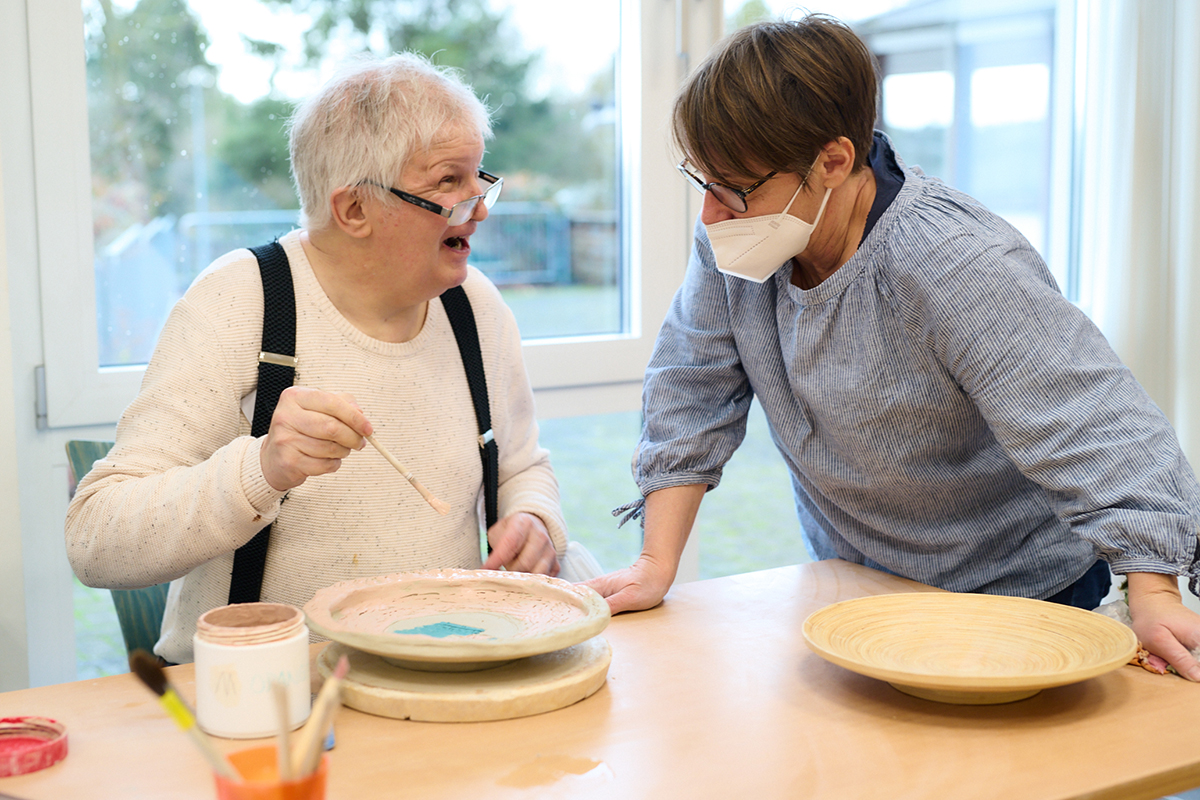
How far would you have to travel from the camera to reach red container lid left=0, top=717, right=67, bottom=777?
0.90m

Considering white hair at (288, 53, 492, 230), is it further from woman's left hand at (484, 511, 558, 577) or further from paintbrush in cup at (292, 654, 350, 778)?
paintbrush in cup at (292, 654, 350, 778)

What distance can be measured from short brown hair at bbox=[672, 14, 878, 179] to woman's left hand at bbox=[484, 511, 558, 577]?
0.62 m

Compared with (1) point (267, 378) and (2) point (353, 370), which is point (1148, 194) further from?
(1) point (267, 378)

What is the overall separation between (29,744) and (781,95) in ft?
3.52

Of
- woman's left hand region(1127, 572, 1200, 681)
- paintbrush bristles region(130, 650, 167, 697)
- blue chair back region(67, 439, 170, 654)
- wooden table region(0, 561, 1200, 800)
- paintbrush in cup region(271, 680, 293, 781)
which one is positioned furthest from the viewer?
blue chair back region(67, 439, 170, 654)

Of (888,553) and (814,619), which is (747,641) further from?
(888,553)

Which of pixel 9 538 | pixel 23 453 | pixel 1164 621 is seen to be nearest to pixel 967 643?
pixel 1164 621

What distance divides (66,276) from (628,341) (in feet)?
4.05

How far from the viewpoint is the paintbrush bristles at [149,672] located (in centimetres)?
74

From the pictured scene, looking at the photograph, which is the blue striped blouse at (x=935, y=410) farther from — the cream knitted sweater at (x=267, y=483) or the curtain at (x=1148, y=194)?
the curtain at (x=1148, y=194)

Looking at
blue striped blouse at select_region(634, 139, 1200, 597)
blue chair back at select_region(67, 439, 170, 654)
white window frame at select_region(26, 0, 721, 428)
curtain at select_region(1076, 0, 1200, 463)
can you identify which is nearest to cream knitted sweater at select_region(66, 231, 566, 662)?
blue chair back at select_region(67, 439, 170, 654)

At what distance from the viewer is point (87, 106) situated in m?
1.94

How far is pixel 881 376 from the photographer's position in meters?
1.39

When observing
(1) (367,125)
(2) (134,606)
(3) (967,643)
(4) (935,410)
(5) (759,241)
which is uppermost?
(1) (367,125)
